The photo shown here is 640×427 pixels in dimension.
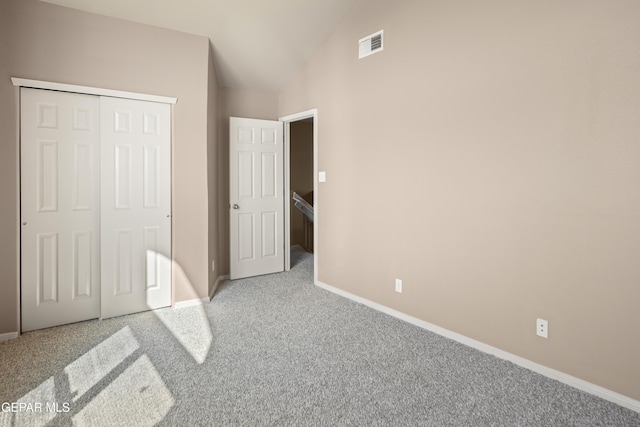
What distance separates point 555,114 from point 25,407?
11.0 ft

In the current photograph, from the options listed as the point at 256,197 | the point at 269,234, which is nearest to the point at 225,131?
the point at 256,197

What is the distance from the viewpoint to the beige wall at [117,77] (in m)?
2.59

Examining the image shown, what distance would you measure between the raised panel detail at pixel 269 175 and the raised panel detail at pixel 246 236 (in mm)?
377

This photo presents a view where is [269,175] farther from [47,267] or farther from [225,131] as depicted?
[47,267]

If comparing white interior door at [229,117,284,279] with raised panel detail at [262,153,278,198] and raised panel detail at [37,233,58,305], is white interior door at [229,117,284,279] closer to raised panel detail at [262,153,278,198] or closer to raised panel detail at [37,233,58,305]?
raised panel detail at [262,153,278,198]

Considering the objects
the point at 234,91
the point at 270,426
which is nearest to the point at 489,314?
the point at 270,426

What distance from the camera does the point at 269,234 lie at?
4484mm

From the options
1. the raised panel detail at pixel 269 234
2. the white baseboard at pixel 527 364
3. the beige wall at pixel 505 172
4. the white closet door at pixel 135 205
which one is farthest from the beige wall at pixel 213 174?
the white baseboard at pixel 527 364

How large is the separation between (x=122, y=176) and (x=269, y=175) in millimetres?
1799

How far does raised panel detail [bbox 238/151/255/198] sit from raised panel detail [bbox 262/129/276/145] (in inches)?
11.1

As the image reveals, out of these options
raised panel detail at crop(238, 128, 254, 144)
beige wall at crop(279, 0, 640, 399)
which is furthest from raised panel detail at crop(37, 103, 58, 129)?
beige wall at crop(279, 0, 640, 399)

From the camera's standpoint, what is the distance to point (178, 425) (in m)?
1.64

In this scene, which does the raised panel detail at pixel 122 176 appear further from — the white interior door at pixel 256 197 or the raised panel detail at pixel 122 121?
the white interior door at pixel 256 197

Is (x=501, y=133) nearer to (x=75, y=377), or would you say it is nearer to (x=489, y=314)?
(x=489, y=314)
